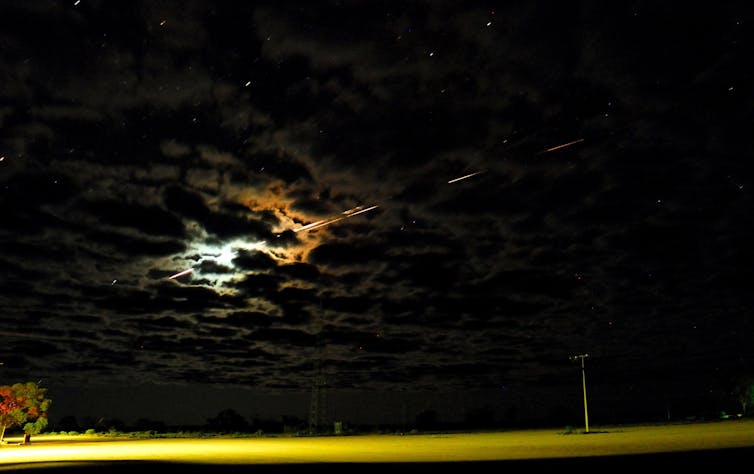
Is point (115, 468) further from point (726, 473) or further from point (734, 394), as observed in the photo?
point (734, 394)

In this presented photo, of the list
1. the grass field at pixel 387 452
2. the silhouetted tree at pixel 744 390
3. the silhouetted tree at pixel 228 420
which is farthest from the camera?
the silhouetted tree at pixel 228 420

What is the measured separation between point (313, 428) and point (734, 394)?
84.2 m

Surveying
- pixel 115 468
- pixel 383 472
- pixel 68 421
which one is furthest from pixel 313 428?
Result: pixel 68 421

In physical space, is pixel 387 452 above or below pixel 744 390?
above

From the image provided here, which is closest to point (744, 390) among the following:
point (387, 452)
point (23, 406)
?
point (387, 452)

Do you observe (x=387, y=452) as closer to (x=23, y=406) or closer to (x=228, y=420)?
(x=23, y=406)

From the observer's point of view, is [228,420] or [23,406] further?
[228,420]

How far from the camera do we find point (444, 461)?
23.2 metres

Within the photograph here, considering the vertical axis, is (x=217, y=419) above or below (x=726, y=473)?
below

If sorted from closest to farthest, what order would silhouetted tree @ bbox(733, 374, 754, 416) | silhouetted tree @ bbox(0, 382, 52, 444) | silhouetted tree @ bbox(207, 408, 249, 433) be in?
1. silhouetted tree @ bbox(0, 382, 52, 444)
2. silhouetted tree @ bbox(733, 374, 754, 416)
3. silhouetted tree @ bbox(207, 408, 249, 433)

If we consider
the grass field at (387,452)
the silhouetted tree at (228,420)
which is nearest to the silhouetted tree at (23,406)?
the grass field at (387,452)

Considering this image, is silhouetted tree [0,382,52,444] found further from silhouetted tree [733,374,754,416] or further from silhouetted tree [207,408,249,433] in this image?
silhouetted tree [733,374,754,416]

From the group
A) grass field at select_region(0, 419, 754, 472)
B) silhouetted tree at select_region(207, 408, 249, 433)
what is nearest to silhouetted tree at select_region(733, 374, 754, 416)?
grass field at select_region(0, 419, 754, 472)

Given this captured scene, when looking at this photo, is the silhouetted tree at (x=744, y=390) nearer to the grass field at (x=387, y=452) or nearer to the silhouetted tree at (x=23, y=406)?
the grass field at (x=387, y=452)
